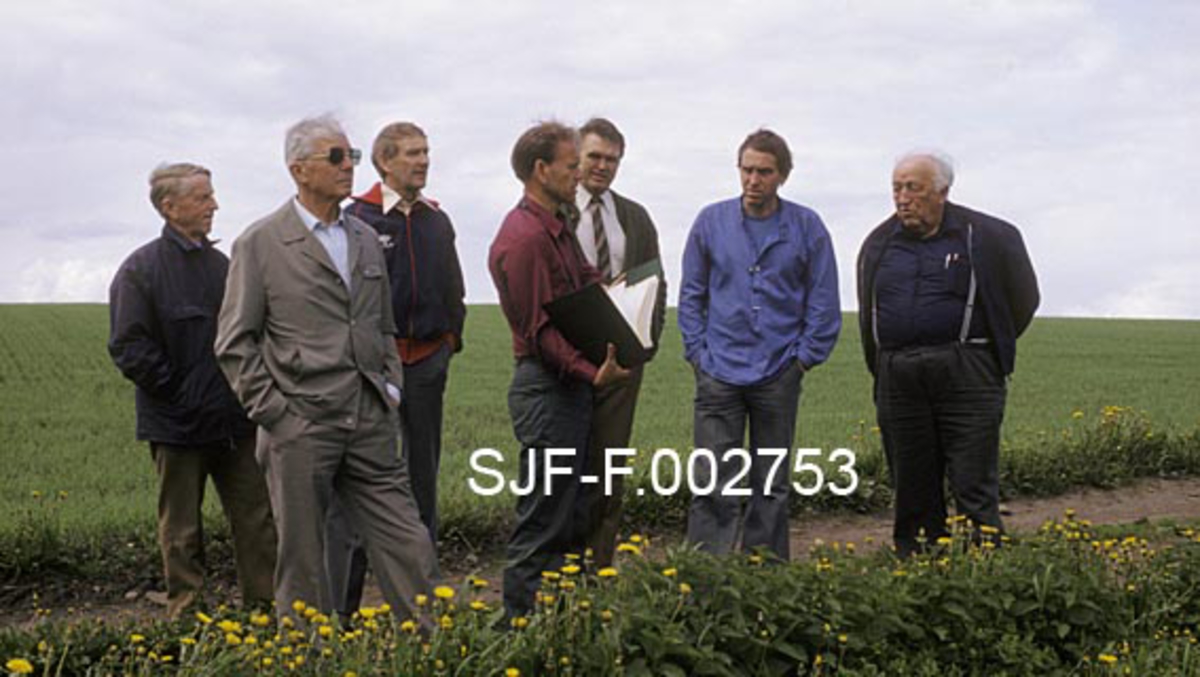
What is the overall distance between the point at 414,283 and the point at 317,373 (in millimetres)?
1571

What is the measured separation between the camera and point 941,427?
27.0ft

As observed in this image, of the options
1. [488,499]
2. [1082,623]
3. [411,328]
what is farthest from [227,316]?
[488,499]

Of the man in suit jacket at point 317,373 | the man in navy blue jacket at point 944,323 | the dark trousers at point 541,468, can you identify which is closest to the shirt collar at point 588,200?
the dark trousers at point 541,468

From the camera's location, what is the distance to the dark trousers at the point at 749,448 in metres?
7.66

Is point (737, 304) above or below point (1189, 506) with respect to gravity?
above

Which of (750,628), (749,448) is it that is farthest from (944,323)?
(750,628)

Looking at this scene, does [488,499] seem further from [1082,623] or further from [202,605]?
[1082,623]

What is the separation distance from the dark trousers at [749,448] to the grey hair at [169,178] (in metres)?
2.86

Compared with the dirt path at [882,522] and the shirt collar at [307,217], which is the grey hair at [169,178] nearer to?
the shirt collar at [307,217]

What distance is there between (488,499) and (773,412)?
3369mm

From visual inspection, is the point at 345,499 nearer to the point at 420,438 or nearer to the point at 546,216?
the point at 420,438

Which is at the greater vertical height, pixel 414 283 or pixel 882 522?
pixel 414 283

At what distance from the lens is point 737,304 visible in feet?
25.4

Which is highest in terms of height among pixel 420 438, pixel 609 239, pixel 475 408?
pixel 609 239
